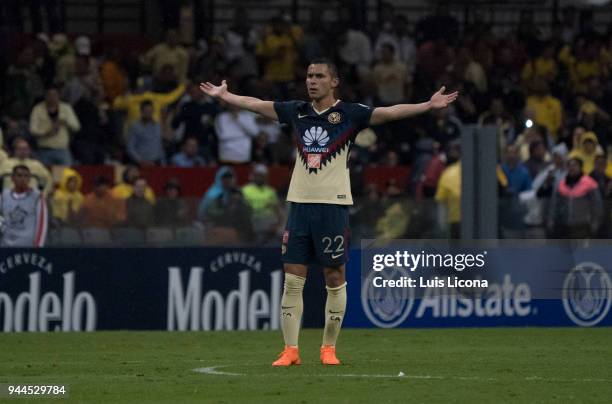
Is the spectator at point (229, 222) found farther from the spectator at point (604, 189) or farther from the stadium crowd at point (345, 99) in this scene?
the spectator at point (604, 189)

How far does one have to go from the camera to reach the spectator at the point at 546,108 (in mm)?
25500

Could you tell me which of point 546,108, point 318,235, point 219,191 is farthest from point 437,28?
point 318,235

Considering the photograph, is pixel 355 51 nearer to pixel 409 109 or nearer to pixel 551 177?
pixel 551 177

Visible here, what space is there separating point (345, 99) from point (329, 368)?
13.3m

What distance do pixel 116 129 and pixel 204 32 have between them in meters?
4.60

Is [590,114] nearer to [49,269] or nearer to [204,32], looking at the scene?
[204,32]

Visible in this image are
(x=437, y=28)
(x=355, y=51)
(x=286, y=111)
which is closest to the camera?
(x=286, y=111)

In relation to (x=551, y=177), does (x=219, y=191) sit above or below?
below

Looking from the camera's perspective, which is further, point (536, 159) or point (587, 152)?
point (587, 152)

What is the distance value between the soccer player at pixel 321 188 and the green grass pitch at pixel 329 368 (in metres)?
0.53

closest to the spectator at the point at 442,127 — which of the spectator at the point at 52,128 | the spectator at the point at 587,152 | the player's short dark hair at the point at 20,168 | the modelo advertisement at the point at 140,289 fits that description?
the spectator at the point at 587,152

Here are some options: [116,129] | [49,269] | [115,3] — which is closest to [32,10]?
[115,3]

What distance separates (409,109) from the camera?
38.4ft

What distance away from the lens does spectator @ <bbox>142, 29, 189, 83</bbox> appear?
2447 centimetres
